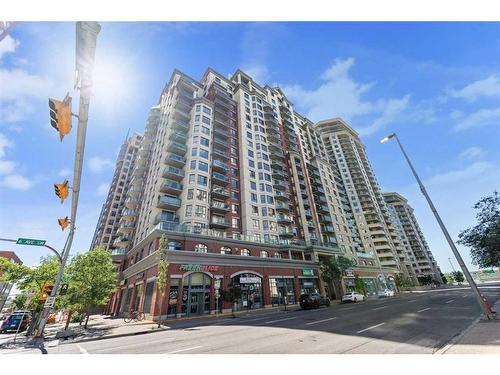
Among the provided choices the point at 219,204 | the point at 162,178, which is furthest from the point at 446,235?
the point at 162,178

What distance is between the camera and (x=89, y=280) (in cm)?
2195

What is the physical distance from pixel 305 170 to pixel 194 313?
4336 centimetres

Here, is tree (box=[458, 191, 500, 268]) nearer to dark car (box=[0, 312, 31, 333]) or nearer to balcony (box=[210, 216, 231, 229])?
balcony (box=[210, 216, 231, 229])

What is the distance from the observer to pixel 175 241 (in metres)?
28.2

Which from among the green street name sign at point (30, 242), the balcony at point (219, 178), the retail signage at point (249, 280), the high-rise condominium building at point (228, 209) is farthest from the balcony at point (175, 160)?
the green street name sign at point (30, 242)

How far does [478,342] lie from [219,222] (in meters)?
30.2

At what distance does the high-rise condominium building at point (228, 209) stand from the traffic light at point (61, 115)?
20873 mm

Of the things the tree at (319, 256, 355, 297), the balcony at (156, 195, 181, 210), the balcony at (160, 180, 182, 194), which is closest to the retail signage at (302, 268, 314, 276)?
the tree at (319, 256, 355, 297)

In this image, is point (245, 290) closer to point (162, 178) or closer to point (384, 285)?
point (162, 178)

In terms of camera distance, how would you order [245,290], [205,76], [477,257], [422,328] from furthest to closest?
[205,76] < [245,290] < [477,257] < [422,328]

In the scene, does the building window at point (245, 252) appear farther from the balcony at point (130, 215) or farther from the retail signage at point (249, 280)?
the balcony at point (130, 215)

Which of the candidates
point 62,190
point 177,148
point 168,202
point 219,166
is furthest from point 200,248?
point 62,190

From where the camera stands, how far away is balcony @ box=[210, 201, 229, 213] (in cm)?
3591

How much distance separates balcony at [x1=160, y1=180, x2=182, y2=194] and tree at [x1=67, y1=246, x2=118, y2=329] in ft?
41.5
